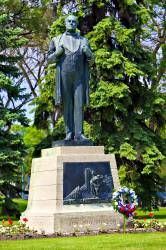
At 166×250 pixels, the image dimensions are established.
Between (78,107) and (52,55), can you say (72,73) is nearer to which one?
(52,55)

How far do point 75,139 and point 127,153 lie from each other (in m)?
7.51

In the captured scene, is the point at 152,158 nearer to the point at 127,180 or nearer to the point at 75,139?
Answer: the point at 127,180

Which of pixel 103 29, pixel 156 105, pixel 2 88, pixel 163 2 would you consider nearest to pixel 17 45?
pixel 2 88

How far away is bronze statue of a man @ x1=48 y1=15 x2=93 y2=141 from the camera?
14.0 meters

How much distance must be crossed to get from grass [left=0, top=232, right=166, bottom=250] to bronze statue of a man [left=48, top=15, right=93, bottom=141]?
3385 mm

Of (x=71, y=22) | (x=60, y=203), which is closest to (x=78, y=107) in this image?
(x=71, y=22)

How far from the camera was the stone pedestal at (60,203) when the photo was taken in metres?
12.9

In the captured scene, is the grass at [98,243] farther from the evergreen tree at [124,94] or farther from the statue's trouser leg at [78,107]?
the evergreen tree at [124,94]

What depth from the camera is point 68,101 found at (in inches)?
562

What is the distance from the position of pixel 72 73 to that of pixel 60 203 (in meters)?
2.98

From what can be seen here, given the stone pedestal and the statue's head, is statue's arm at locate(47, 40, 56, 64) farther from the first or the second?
the stone pedestal

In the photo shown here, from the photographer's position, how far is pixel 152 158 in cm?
2159

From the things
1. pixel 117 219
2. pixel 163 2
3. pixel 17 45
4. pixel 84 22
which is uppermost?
pixel 163 2

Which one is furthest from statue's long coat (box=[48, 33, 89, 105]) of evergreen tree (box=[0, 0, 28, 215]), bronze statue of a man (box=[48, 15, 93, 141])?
evergreen tree (box=[0, 0, 28, 215])
